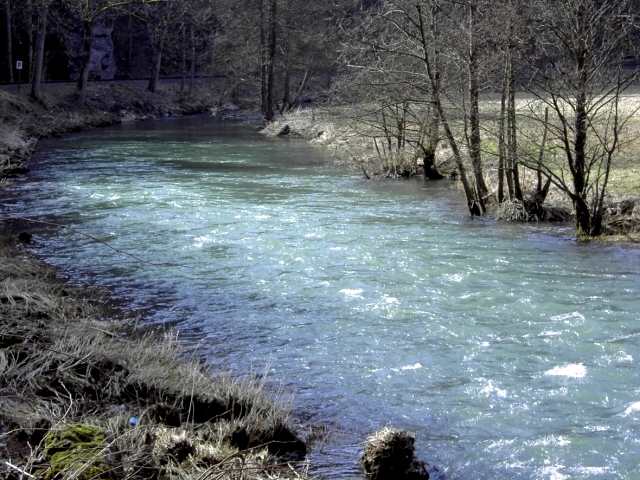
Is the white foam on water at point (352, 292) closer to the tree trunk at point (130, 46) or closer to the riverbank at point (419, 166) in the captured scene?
the riverbank at point (419, 166)

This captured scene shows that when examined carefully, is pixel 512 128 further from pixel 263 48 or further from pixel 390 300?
pixel 263 48

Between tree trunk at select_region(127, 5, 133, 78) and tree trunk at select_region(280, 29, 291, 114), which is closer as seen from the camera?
tree trunk at select_region(280, 29, 291, 114)

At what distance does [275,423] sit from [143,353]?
6.59 feet

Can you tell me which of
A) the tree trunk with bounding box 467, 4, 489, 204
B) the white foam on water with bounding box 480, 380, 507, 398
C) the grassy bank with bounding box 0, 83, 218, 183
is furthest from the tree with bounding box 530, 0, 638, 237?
the grassy bank with bounding box 0, 83, 218, 183

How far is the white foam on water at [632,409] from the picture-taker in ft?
24.3

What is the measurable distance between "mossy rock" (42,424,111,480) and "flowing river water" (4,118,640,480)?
6.07 ft

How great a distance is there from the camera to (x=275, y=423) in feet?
21.3

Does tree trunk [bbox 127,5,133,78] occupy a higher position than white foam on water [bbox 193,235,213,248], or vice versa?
tree trunk [bbox 127,5,133,78]

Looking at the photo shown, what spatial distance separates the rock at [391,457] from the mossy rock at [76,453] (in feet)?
6.26

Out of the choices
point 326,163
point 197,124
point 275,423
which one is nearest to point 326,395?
point 275,423

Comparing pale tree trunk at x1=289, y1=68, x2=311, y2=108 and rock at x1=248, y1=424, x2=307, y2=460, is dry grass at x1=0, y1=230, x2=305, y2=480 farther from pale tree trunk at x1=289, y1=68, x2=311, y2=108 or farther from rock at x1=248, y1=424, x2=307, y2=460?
pale tree trunk at x1=289, y1=68, x2=311, y2=108

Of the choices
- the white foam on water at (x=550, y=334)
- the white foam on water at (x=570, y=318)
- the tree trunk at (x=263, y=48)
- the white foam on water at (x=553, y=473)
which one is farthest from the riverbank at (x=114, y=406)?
the tree trunk at (x=263, y=48)

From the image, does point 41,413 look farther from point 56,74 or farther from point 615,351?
point 56,74

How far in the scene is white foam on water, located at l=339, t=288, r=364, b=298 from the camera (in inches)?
454
